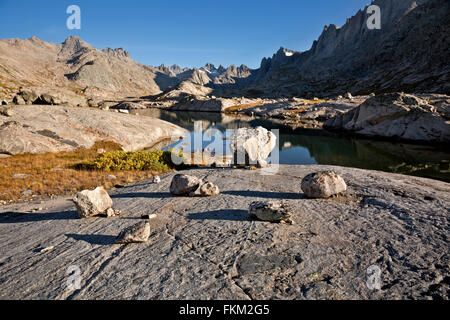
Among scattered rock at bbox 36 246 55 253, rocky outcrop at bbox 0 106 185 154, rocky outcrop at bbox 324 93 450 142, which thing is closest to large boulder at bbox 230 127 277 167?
scattered rock at bbox 36 246 55 253

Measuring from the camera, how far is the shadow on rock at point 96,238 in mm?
7359

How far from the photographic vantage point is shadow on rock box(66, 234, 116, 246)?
736 cm

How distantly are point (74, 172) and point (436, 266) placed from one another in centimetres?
2220

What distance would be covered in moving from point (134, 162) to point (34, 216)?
10563 millimetres

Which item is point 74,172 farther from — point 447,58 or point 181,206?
point 447,58

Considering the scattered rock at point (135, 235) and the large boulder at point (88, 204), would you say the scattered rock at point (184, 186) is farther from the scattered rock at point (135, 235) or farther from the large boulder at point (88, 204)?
the scattered rock at point (135, 235)

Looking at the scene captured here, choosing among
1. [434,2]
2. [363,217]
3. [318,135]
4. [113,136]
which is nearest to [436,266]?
[363,217]

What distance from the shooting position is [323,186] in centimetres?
1028

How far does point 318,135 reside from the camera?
165 ft

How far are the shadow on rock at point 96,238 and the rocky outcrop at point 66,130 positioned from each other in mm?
23631

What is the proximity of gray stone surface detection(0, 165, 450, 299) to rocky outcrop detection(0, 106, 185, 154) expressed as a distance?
63.0 feet

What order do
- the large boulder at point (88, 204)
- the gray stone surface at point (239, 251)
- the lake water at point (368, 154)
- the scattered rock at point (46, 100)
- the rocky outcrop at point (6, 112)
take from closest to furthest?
the gray stone surface at point (239, 251) < the large boulder at point (88, 204) < the lake water at point (368, 154) < the rocky outcrop at point (6, 112) < the scattered rock at point (46, 100)

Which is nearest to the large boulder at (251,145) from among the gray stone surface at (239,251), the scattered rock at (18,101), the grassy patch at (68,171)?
the grassy patch at (68,171)

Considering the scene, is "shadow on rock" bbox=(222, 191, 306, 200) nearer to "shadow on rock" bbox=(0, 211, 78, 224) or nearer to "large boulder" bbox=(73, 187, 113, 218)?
"large boulder" bbox=(73, 187, 113, 218)
